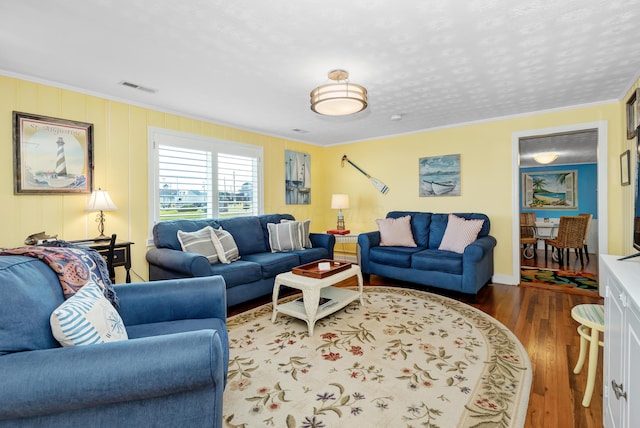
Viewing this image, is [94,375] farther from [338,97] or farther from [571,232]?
[571,232]

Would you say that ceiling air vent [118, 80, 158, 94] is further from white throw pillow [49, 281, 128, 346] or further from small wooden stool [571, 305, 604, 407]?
small wooden stool [571, 305, 604, 407]

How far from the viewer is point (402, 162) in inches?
203

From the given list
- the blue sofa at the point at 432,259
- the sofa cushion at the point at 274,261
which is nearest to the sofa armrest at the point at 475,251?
the blue sofa at the point at 432,259

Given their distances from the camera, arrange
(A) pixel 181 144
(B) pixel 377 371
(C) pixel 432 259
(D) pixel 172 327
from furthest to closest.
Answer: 1. (A) pixel 181 144
2. (C) pixel 432 259
3. (B) pixel 377 371
4. (D) pixel 172 327

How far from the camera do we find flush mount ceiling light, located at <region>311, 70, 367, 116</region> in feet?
8.25

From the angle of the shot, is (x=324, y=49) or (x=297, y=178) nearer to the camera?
(x=324, y=49)

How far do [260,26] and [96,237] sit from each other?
2742 millimetres

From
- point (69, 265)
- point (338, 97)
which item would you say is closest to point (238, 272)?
point (69, 265)

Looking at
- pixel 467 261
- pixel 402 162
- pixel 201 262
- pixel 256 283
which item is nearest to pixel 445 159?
pixel 402 162

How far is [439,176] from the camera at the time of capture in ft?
15.7

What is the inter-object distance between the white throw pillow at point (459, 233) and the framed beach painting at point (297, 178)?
2605 mm

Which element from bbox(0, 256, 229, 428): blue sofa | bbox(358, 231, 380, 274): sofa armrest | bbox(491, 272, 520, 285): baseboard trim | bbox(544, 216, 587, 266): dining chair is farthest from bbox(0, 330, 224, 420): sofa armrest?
bbox(544, 216, 587, 266): dining chair

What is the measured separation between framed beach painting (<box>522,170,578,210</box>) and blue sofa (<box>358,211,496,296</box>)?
15.0ft

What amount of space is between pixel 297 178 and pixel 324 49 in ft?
11.0
